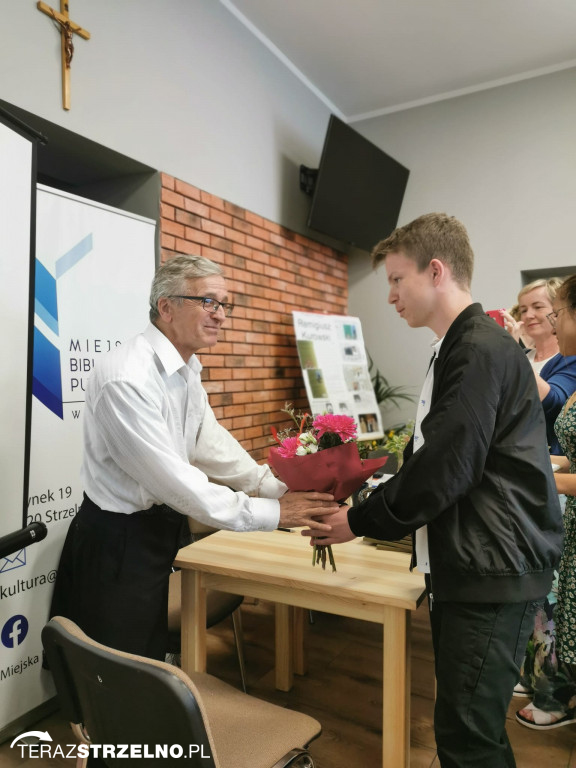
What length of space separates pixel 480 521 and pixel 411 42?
13.1ft

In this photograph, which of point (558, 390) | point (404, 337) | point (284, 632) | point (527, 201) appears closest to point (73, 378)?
point (284, 632)

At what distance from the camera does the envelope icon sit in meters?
2.05

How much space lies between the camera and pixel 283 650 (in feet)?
7.84

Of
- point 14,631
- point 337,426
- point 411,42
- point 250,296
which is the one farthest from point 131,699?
point 411,42

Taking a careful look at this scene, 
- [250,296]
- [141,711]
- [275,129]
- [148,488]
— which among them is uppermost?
[275,129]

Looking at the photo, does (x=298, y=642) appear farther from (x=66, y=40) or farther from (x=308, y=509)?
(x=66, y=40)

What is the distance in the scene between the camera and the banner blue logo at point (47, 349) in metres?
2.21

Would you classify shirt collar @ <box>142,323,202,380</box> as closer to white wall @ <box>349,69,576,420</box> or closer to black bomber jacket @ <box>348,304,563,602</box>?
black bomber jacket @ <box>348,304,563,602</box>

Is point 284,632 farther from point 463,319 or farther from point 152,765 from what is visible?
point 463,319

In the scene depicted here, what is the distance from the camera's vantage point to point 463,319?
1.34 m

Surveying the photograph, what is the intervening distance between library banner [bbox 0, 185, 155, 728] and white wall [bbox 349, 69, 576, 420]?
3096 millimetres

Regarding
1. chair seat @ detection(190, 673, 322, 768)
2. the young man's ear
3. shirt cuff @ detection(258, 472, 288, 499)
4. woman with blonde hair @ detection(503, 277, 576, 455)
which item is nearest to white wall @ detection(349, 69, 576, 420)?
woman with blonde hair @ detection(503, 277, 576, 455)

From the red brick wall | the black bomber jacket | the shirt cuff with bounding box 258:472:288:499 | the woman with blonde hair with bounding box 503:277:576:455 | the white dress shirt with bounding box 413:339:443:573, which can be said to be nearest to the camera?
the black bomber jacket

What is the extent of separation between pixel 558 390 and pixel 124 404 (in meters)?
1.81
